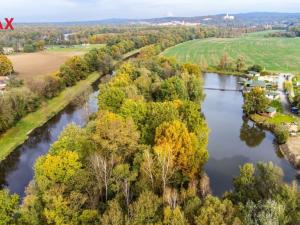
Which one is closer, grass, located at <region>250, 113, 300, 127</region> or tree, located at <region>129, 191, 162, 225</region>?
tree, located at <region>129, 191, 162, 225</region>

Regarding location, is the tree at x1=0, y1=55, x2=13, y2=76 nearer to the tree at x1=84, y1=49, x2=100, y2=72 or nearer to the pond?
the tree at x1=84, y1=49, x2=100, y2=72

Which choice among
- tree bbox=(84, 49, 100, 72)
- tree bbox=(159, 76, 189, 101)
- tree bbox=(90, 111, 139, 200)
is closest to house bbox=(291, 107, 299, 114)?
tree bbox=(159, 76, 189, 101)

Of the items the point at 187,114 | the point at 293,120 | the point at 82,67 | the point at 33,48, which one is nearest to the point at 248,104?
the point at 293,120

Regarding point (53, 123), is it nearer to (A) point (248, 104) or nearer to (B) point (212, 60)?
(A) point (248, 104)

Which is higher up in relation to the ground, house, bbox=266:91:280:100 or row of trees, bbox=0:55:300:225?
row of trees, bbox=0:55:300:225

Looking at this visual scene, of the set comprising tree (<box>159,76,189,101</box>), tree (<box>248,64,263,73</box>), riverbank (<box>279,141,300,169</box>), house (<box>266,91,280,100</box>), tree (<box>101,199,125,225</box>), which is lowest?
riverbank (<box>279,141,300,169</box>)

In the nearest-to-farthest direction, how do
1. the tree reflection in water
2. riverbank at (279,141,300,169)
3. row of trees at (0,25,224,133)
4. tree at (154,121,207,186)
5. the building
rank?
1. tree at (154,121,207,186)
2. riverbank at (279,141,300,169)
3. the tree reflection in water
4. row of trees at (0,25,224,133)
5. the building
